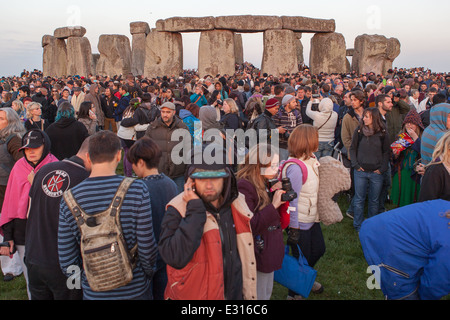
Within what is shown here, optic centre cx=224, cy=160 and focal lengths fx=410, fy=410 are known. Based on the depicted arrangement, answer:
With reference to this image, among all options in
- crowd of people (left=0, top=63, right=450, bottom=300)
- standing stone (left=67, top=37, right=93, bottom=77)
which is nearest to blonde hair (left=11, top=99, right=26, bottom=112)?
crowd of people (left=0, top=63, right=450, bottom=300)

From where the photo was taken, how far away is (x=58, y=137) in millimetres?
5328

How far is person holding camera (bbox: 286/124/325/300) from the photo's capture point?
364 cm

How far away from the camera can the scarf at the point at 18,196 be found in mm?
3324

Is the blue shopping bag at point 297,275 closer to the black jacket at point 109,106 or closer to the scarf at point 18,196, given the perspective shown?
the scarf at point 18,196

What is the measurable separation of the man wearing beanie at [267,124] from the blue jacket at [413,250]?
10.4ft

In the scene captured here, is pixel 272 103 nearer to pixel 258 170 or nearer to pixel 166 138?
pixel 166 138

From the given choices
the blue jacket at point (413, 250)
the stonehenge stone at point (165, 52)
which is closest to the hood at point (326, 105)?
the blue jacket at point (413, 250)

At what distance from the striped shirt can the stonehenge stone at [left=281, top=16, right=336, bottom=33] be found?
1970 cm

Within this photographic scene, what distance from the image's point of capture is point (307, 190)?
148 inches

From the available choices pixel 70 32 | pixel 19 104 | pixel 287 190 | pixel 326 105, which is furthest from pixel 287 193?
pixel 70 32

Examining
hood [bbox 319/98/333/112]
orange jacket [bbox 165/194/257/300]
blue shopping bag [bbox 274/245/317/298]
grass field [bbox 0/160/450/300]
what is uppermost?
hood [bbox 319/98/333/112]

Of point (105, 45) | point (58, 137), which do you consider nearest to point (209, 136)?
point (58, 137)

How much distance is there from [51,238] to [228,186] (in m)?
1.31

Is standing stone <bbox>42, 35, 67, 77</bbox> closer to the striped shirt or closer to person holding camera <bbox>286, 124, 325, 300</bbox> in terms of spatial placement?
person holding camera <bbox>286, 124, 325, 300</bbox>
